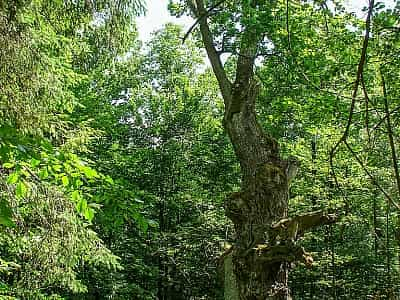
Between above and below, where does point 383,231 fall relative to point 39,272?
above

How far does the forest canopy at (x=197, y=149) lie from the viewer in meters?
2.82

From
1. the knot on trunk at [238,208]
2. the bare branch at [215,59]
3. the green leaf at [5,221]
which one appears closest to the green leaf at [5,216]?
the green leaf at [5,221]

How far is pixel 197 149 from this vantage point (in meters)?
11.6

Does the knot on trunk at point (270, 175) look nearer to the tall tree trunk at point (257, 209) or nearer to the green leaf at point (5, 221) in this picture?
the tall tree trunk at point (257, 209)

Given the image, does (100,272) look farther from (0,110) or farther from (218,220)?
(0,110)

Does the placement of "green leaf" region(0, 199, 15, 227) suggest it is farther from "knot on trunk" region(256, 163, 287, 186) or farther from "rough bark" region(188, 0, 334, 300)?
"knot on trunk" region(256, 163, 287, 186)

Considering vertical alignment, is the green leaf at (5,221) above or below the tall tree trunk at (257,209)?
below

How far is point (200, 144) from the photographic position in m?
11.7

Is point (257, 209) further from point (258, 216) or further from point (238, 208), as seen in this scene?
point (238, 208)

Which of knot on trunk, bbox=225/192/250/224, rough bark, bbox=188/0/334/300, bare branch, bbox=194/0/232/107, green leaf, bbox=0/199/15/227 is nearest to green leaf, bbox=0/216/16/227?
green leaf, bbox=0/199/15/227

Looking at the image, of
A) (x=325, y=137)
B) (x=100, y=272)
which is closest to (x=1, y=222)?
(x=325, y=137)

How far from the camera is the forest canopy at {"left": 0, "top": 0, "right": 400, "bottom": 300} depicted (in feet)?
9.25

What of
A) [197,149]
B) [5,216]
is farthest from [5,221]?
[197,149]

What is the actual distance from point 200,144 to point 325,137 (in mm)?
3837
